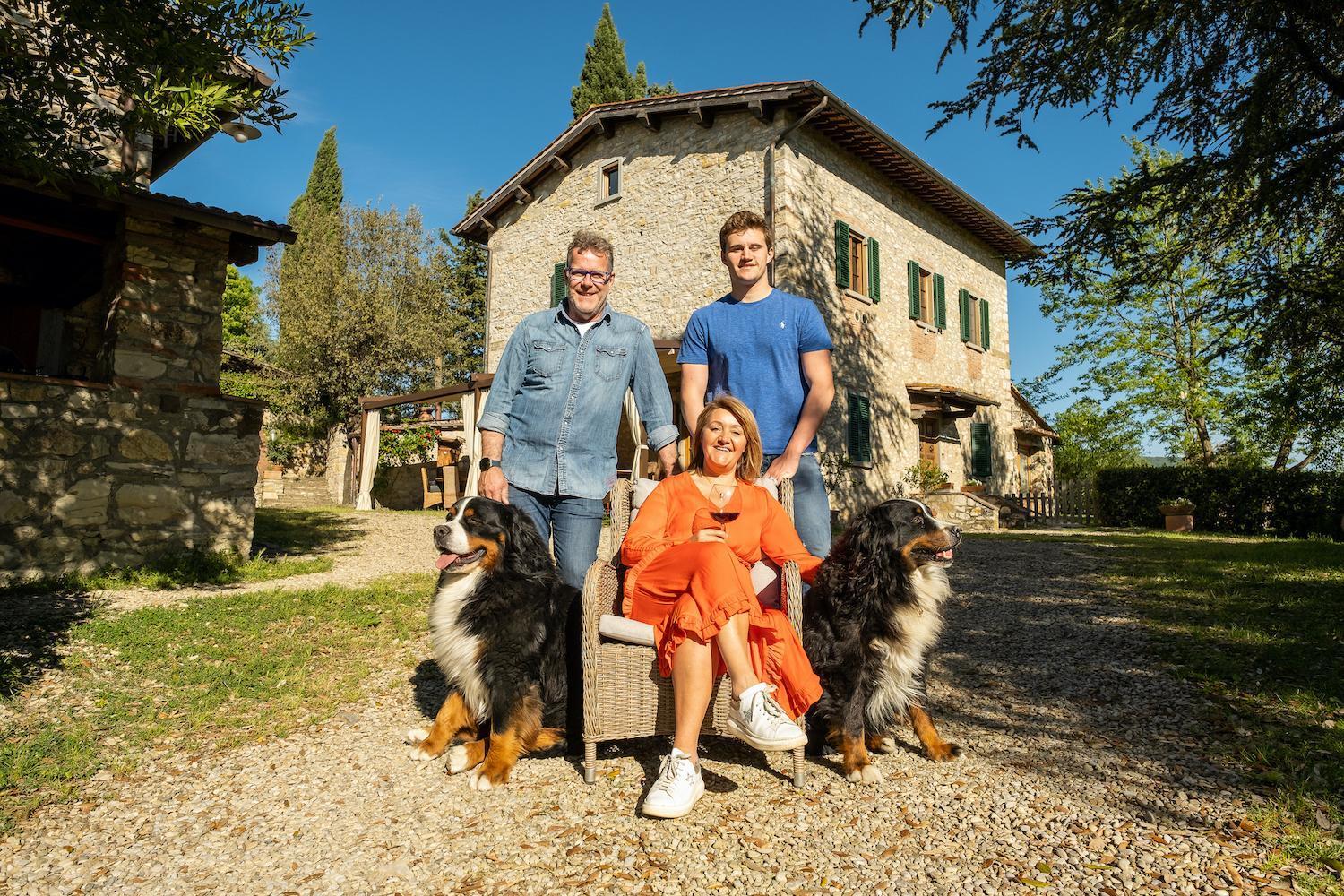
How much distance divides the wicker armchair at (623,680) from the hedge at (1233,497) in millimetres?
15194

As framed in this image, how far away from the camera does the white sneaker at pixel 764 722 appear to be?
2.59 metres

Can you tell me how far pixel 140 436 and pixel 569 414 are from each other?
5.28m

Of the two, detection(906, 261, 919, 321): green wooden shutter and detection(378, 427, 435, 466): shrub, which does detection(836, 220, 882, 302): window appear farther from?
detection(378, 427, 435, 466): shrub

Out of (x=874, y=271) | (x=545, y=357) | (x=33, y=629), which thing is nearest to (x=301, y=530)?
(x=33, y=629)

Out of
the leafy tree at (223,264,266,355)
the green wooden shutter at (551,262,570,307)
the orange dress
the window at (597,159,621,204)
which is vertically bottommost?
the orange dress

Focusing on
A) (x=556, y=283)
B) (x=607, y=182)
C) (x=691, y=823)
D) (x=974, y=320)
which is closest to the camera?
(x=691, y=823)

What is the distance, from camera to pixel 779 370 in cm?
329

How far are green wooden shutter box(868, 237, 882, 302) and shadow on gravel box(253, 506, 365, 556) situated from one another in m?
9.93

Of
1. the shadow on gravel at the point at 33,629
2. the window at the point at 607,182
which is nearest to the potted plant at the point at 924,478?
the window at the point at 607,182

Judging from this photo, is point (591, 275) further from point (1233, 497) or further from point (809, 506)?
point (1233, 497)

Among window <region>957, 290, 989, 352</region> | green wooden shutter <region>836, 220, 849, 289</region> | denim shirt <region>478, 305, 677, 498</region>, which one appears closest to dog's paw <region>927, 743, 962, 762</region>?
denim shirt <region>478, 305, 677, 498</region>

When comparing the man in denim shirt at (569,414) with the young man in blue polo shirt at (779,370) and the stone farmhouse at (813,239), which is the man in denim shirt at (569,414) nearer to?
the young man in blue polo shirt at (779,370)

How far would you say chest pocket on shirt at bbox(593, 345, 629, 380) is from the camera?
11.0 ft

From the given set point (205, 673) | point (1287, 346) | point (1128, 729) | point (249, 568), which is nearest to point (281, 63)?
point (205, 673)
